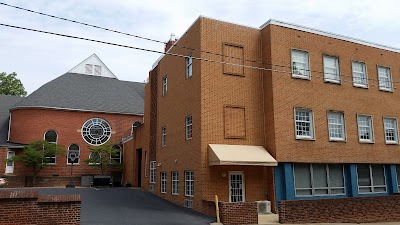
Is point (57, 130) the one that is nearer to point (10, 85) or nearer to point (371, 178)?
point (10, 85)

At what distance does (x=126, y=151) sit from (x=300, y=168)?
23.1 m

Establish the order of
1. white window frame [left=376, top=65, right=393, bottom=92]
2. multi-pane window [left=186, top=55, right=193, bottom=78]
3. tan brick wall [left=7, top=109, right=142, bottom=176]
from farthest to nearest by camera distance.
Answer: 1. tan brick wall [left=7, top=109, right=142, bottom=176]
2. white window frame [left=376, top=65, right=393, bottom=92]
3. multi-pane window [left=186, top=55, right=193, bottom=78]

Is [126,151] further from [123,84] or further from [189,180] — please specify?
[189,180]

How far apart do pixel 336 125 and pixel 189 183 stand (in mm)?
9634

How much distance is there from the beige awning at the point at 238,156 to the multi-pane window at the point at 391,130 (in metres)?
10.0

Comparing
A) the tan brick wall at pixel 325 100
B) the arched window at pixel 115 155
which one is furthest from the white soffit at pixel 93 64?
the tan brick wall at pixel 325 100

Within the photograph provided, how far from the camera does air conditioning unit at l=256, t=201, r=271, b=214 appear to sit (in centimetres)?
1855

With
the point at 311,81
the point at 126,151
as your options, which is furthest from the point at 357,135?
the point at 126,151

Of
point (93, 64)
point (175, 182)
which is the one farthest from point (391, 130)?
point (93, 64)

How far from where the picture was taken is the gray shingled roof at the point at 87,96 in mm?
40656

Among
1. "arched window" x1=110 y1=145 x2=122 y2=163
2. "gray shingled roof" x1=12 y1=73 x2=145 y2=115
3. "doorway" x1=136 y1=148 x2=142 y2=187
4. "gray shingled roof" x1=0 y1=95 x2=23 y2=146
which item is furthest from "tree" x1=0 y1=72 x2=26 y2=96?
"doorway" x1=136 y1=148 x2=142 y2=187

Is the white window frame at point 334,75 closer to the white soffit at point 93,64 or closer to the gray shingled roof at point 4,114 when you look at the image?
the gray shingled roof at point 4,114

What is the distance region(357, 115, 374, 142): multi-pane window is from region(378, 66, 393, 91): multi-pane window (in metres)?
2.72

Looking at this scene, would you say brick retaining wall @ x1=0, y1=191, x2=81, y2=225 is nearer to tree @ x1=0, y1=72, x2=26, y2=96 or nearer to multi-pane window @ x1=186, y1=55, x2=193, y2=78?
multi-pane window @ x1=186, y1=55, x2=193, y2=78
